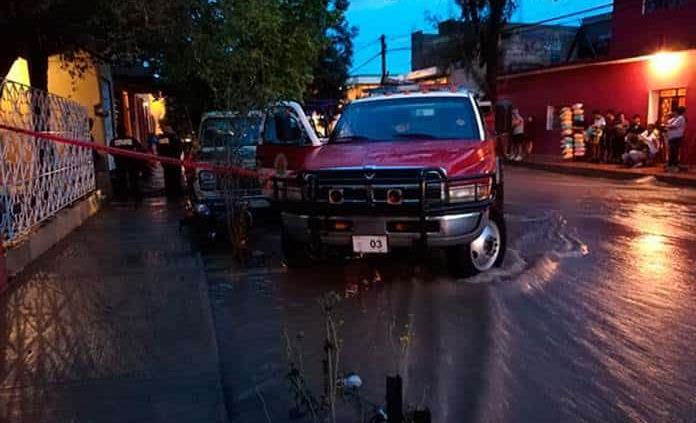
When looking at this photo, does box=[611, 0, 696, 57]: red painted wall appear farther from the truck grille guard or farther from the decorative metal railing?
the decorative metal railing

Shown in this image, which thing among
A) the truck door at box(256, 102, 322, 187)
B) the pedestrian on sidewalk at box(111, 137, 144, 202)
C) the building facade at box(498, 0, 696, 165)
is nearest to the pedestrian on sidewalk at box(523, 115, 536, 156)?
the building facade at box(498, 0, 696, 165)

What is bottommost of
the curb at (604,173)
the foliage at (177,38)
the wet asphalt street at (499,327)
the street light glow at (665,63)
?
the wet asphalt street at (499,327)

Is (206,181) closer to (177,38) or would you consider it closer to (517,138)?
(177,38)

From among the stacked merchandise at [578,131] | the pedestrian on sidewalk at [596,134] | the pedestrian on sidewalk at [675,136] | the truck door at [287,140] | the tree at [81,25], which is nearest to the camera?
the tree at [81,25]

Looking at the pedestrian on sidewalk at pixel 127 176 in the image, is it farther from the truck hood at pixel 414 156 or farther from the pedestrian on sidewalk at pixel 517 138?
the pedestrian on sidewalk at pixel 517 138

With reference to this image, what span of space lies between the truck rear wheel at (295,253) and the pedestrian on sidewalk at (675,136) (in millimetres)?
12944

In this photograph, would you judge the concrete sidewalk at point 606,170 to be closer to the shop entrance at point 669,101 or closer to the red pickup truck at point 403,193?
the shop entrance at point 669,101

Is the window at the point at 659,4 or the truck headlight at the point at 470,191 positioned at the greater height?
the window at the point at 659,4

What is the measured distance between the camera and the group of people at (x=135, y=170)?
13789mm

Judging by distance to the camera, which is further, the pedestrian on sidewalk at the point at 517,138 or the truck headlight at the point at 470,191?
the pedestrian on sidewalk at the point at 517,138

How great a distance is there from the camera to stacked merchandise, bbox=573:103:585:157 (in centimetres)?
2202

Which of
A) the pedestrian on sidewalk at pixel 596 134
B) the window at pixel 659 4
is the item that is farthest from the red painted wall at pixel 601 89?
the window at pixel 659 4

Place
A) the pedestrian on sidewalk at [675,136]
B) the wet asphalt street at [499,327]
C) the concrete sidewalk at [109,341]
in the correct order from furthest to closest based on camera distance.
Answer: the pedestrian on sidewalk at [675,136] < the wet asphalt street at [499,327] < the concrete sidewalk at [109,341]

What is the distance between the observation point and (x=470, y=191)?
6.16 metres
